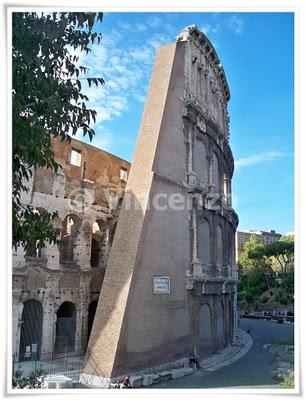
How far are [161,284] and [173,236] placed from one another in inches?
86.8

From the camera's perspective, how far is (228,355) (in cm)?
2089

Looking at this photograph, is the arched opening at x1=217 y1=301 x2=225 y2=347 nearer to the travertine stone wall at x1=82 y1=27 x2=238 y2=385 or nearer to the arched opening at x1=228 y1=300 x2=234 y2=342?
the travertine stone wall at x1=82 y1=27 x2=238 y2=385

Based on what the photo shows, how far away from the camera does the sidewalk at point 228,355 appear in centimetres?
1837

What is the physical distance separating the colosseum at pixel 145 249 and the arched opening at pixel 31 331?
0.04 m

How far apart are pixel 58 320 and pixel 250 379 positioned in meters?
8.55

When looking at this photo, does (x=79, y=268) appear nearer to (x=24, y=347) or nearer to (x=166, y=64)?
(x=24, y=347)

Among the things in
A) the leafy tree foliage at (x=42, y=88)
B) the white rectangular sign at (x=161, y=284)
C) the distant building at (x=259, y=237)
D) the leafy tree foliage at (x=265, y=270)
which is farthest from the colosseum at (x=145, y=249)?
the distant building at (x=259, y=237)

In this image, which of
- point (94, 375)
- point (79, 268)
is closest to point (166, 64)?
point (79, 268)

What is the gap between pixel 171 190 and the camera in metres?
18.2

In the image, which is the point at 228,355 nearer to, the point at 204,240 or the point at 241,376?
the point at 241,376

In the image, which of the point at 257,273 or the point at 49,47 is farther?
the point at 257,273

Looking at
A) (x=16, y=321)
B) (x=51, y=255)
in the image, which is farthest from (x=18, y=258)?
(x=16, y=321)

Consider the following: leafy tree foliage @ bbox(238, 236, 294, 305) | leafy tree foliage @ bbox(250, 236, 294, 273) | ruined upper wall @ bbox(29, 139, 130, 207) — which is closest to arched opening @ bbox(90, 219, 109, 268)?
ruined upper wall @ bbox(29, 139, 130, 207)

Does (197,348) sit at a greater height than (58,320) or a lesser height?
lesser
